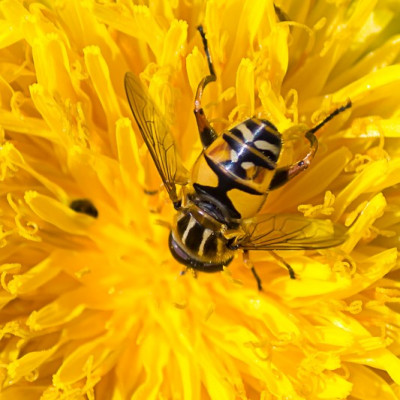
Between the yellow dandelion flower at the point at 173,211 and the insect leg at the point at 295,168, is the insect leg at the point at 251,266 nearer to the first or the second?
the yellow dandelion flower at the point at 173,211

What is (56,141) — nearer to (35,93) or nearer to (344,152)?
(35,93)

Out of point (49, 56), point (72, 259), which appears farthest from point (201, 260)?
point (49, 56)

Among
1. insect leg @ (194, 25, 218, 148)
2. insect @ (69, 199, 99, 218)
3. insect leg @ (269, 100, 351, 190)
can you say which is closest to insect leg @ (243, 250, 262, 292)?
insect leg @ (269, 100, 351, 190)

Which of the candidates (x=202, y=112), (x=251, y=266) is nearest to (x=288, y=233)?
(x=251, y=266)

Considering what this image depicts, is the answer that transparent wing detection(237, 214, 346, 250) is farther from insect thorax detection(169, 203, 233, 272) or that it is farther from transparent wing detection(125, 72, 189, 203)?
transparent wing detection(125, 72, 189, 203)

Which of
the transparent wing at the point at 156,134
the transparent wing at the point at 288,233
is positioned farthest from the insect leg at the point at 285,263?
the transparent wing at the point at 156,134

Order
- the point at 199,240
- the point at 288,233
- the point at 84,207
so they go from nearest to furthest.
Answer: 1. the point at 288,233
2. the point at 199,240
3. the point at 84,207

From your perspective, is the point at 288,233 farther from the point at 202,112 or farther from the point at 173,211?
the point at 173,211
